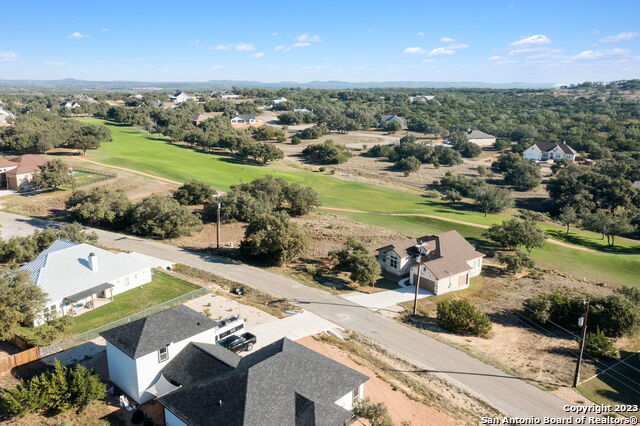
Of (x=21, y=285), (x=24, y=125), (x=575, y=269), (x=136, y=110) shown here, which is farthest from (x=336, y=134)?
(x=21, y=285)

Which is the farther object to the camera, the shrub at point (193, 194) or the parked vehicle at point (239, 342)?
the shrub at point (193, 194)

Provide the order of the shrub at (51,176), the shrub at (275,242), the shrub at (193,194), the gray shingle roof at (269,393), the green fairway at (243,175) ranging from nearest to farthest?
the gray shingle roof at (269,393) → the shrub at (275,242) → the shrub at (193,194) → the shrub at (51,176) → the green fairway at (243,175)

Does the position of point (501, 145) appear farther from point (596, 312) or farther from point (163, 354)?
point (163, 354)

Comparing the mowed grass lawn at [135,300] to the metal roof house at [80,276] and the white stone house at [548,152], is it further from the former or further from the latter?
the white stone house at [548,152]

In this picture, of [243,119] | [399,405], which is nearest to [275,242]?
[399,405]

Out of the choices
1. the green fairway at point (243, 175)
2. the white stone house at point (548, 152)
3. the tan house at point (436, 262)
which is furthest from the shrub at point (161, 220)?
the white stone house at point (548, 152)
